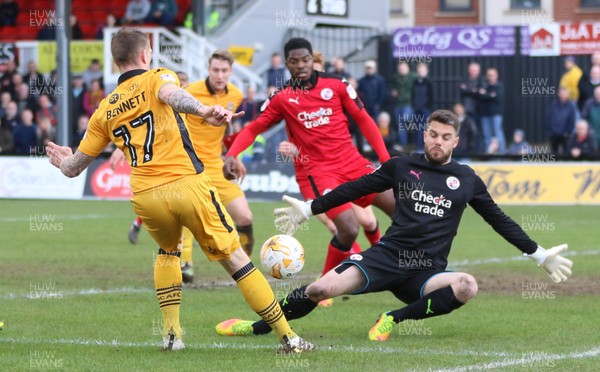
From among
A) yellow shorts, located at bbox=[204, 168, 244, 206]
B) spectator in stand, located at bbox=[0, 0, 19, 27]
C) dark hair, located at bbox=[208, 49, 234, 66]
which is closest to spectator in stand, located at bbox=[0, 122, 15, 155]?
spectator in stand, located at bbox=[0, 0, 19, 27]

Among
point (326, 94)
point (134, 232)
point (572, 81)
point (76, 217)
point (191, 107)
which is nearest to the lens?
point (191, 107)

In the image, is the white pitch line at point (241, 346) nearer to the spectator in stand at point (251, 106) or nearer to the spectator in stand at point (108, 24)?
the spectator in stand at point (251, 106)

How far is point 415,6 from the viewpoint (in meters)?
40.0

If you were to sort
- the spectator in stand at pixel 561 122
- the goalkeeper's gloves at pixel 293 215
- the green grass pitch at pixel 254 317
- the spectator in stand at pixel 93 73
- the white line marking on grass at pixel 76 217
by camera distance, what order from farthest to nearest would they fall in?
1. the spectator in stand at pixel 93 73
2. the spectator in stand at pixel 561 122
3. the white line marking on grass at pixel 76 217
4. the goalkeeper's gloves at pixel 293 215
5. the green grass pitch at pixel 254 317

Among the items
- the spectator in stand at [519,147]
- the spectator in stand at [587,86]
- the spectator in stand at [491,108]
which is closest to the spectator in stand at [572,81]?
the spectator in stand at [587,86]

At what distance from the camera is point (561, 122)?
24234 mm

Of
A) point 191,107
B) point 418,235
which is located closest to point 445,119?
point 418,235

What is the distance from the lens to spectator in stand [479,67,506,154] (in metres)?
24.7

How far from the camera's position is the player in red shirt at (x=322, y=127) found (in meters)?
10.5

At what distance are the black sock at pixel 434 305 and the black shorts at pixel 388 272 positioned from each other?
0.11 m

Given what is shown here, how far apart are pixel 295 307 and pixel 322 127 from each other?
2599mm

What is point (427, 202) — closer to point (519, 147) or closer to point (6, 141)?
point (519, 147)

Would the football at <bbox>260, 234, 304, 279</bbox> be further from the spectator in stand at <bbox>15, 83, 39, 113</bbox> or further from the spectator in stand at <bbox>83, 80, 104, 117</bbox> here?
the spectator in stand at <bbox>15, 83, 39, 113</bbox>

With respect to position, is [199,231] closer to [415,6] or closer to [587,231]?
[587,231]
